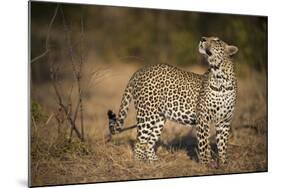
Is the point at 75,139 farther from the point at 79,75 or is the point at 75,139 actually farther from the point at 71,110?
the point at 79,75

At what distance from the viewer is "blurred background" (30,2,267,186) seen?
16.8 feet

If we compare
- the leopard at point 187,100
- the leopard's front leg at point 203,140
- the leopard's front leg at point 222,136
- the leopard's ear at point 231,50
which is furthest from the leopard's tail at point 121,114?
the leopard's ear at point 231,50

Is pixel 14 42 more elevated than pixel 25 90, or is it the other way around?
pixel 14 42

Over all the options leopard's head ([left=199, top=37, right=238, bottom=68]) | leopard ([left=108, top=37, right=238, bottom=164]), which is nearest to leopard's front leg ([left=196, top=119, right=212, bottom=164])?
leopard ([left=108, top=37, right=238, bottom=164])

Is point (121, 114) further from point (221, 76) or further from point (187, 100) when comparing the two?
point (221, 76)

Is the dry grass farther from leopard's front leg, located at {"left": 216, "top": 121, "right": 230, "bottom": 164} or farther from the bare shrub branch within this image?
the bare shrub branch

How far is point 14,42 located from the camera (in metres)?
5.10

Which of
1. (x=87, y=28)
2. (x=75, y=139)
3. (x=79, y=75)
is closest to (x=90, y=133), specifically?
(x=75, y=139)

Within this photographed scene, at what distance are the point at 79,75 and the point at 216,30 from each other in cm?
152

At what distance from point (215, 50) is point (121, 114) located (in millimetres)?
1133

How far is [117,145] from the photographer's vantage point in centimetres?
544

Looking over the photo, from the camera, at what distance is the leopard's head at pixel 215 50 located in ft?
18.4
